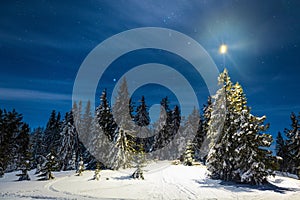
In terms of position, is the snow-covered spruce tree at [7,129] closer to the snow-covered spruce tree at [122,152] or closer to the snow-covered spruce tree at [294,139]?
the snow-covered spruce tree at [122,152]

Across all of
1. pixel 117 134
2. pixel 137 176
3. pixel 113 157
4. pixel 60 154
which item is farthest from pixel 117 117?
pixel 60 154

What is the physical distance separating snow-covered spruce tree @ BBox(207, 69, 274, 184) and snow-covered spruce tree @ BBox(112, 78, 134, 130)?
14614mm

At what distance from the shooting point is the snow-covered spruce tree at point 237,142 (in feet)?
56.6

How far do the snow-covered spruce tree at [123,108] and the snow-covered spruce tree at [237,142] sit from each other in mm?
14614

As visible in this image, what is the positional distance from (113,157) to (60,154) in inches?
774

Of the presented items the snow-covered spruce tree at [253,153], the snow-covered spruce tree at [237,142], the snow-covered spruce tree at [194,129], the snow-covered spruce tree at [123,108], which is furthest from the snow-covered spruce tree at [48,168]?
the snow-covered spruce tree at [194,129]

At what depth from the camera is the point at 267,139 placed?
18016mm

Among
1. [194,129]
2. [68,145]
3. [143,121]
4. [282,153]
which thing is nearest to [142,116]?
[143,121]

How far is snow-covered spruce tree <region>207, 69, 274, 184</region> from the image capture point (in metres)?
17.2

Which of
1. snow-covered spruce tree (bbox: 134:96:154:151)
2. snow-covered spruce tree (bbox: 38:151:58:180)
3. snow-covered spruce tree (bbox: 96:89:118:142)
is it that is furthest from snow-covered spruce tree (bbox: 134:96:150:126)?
snow-covered spruce tree (bbox: 38:151:58:180)

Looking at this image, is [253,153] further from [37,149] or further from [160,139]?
[37,149]

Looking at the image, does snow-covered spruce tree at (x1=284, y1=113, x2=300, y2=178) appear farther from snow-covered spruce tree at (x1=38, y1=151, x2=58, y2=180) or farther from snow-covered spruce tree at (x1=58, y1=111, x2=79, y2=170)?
snow-covered spruce tree at (x1=58, y1=111, x2=79, y2=170)

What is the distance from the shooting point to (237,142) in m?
18.7

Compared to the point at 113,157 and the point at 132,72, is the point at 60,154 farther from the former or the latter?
the point at 132,72
